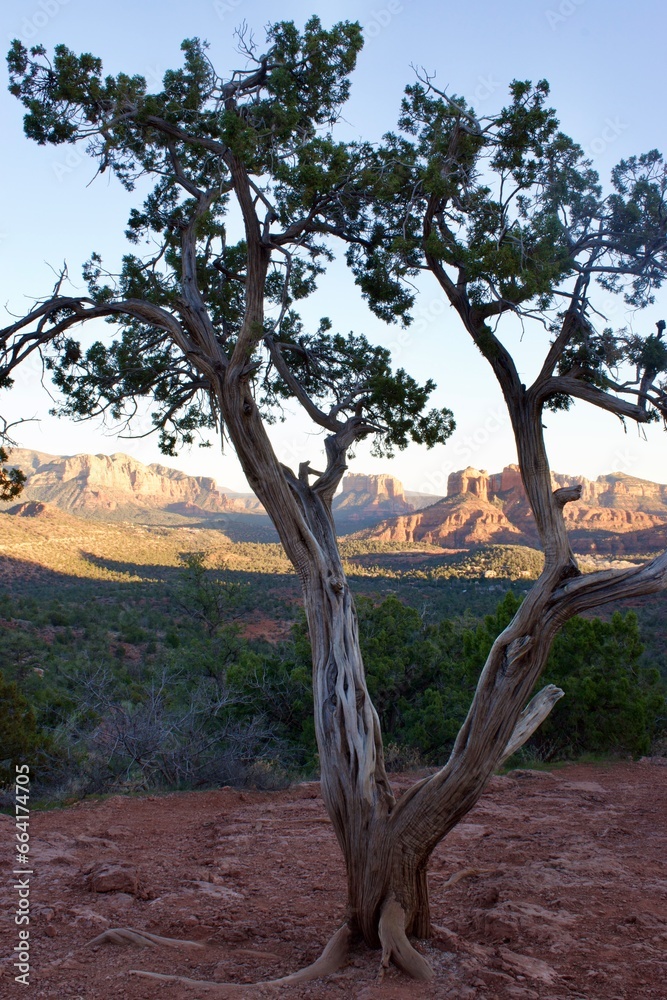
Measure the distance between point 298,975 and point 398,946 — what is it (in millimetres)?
513

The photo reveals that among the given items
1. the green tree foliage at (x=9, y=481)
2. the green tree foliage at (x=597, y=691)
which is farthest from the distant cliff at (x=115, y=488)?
the green tree foliage at (x=9, y=481)

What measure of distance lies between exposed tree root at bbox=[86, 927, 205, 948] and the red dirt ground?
4 cm

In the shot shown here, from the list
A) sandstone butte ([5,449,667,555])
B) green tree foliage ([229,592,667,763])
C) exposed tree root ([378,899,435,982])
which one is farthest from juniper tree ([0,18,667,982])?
sandstone butte ([5,449,667,555])

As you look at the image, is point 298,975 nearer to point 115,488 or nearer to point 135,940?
point 135,940

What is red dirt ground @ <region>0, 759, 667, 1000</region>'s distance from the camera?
136 inches

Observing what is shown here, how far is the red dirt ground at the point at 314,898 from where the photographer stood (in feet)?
11.3

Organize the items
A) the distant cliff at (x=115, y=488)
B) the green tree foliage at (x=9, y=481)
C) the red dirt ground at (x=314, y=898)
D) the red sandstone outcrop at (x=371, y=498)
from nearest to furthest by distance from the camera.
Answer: the red dirt ground at (x=314, y=898), the green tree foliage at (x=9, y=481), the distant cliff at (x=115, y=488), the red sandstone outcrop at (x=371, y=498)

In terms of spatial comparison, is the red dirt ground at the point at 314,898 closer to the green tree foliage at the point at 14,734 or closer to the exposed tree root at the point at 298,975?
the exposed tree root at the point at 298,975

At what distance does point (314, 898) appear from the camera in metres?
4.73

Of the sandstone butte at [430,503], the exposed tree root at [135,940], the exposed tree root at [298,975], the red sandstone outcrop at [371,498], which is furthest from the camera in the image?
the red sandstone outcrop at [371,498]

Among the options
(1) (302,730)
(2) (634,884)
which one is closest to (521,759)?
(1) (302,730)

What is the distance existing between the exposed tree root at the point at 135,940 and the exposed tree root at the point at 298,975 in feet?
1.23

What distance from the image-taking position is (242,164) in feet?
15.0

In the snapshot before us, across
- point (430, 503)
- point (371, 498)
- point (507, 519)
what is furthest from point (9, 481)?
point (371, 498)
